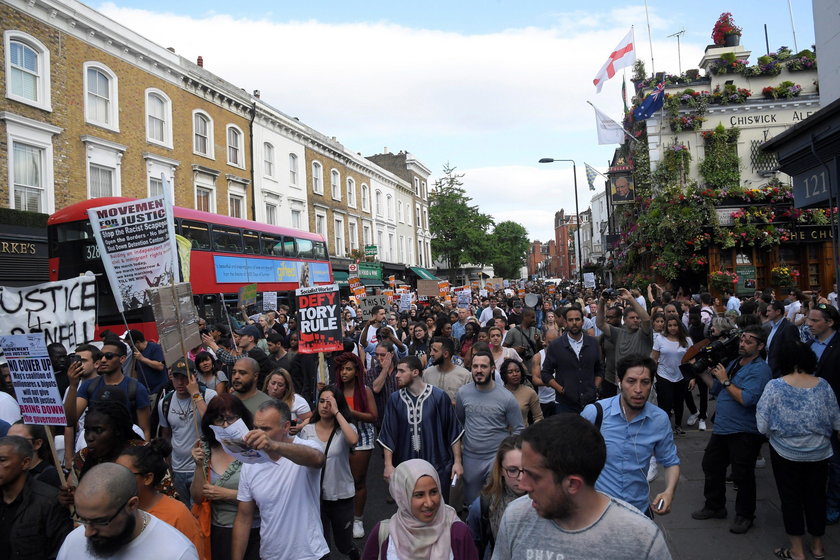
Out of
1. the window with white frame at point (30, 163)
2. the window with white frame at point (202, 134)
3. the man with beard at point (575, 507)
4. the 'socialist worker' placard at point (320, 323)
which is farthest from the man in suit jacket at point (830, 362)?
the window with white frame at point (202, 134)

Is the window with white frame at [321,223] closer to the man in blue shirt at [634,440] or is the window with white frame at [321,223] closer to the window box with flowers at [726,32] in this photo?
the window box with flowers at [726,32]

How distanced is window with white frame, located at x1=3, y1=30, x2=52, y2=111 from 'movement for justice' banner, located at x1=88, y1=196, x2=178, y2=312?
1270 centimetres

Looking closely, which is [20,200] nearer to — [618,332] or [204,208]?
[204,208]

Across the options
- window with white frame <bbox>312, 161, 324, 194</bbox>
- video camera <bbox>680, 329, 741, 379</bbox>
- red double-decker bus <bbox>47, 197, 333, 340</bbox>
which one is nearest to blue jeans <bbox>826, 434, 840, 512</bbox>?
video camera <bbox>680, 329, 741, 379</bbox>

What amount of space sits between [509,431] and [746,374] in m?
2.15

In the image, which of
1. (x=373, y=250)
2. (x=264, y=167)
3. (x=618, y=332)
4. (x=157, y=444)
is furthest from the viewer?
(x=373, y=250)

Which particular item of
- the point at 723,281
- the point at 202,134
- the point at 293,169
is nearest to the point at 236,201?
the point at 202,134

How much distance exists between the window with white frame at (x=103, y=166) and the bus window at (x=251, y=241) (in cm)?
460

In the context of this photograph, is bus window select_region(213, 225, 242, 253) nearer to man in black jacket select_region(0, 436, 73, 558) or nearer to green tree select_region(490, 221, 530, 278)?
man in black jacket select_region(0, 436, 73, 558)

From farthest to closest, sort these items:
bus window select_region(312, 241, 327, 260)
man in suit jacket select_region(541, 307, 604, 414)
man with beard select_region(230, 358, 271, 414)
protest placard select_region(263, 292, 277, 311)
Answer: bus window select_region(312, 241, 327, 260) < protest placard select_region(263, 292, 277, 311) < man in suit jacket select_region(541, 307, 604, 414) < man with beard select_region(230, 358, 271, 414)

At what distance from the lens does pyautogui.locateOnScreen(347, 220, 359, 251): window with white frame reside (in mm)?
39250

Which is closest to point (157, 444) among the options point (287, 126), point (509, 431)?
point (509, 431)

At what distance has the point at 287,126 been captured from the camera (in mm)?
31422

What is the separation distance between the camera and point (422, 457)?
16.8ft
